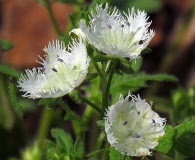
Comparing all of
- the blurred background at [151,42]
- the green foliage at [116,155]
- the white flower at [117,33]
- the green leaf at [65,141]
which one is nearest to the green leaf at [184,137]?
the green foliage at [116,155]

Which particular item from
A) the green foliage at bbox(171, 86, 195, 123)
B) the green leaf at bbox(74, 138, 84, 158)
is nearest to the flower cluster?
the green leaf at bbox(74, 138, 84, 158)

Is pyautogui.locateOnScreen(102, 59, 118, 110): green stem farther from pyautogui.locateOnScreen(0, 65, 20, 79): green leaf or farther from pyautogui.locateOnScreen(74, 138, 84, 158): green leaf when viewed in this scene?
pyautogui.locateOnScreen(0, 65, 20, 79): green leaf

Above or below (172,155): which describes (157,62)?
below

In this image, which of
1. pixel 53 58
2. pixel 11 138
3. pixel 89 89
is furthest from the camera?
pixel 11 138

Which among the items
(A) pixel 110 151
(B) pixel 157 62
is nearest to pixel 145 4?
(B) pixel 157 62

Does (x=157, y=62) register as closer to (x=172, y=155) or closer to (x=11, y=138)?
(x=11, y=138)

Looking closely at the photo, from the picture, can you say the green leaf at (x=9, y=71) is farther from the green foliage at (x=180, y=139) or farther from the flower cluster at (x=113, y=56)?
the green foliage at (x=180, y=139)
